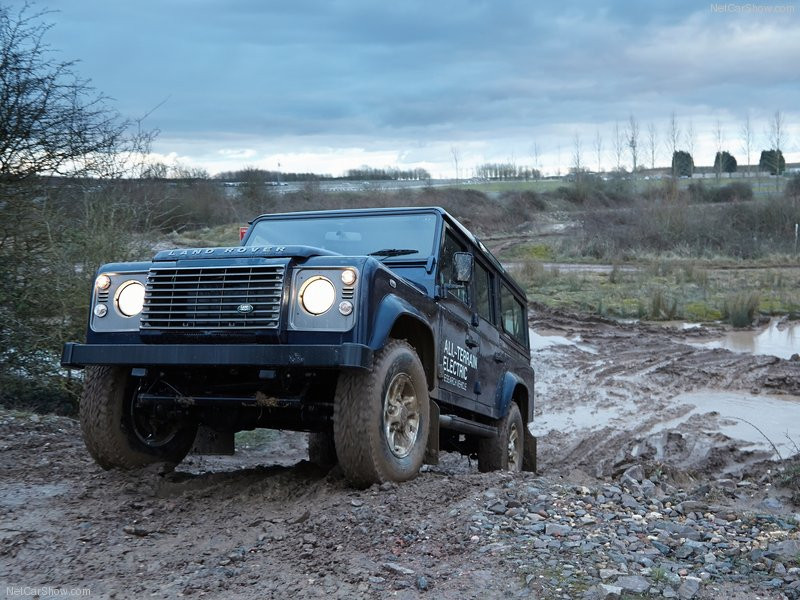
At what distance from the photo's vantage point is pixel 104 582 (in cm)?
417

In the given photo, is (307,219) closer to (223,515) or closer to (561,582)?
(223,515)

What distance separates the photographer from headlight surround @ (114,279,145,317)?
223 inches

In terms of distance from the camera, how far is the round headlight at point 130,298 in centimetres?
565

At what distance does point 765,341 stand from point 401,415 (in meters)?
18.5

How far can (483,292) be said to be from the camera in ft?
26.8

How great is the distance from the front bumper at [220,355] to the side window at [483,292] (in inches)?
115

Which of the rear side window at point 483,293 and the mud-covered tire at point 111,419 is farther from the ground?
the rear side window at point 483,293

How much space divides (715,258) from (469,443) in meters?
37.5

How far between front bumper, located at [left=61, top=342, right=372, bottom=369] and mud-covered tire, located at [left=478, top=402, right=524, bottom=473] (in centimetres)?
339

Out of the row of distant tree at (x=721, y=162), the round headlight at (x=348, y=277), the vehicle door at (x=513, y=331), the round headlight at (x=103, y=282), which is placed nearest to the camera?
the round headlight at (x=348, y=277)

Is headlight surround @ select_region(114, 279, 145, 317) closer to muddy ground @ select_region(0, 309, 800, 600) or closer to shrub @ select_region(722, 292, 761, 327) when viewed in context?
muddy ground @ select_region(0, 309, 800, 600)

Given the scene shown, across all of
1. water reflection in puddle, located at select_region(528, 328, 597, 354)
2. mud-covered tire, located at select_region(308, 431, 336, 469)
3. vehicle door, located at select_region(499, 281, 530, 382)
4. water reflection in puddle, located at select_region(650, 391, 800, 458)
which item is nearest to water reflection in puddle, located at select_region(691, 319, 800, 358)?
water reflection in puddle, located at select_region(528, 328, 597, 354)

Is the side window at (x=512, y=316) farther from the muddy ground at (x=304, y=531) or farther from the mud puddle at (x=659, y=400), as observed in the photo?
the muddy ground at (x=304, y=531)

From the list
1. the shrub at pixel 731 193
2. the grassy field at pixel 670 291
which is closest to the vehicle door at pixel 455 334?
the grassy field at pixel 670 291
